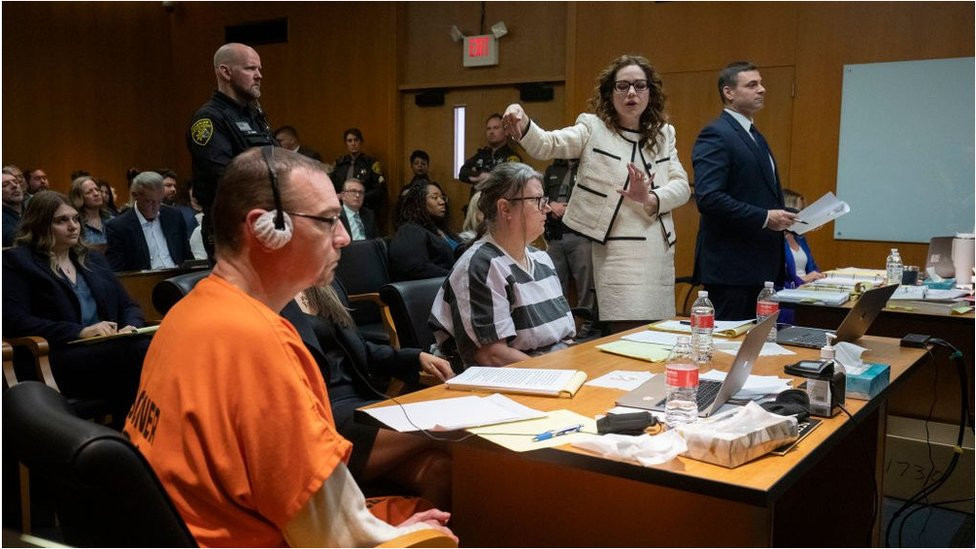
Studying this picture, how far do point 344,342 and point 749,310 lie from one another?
1796mm

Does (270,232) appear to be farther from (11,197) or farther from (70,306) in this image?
(11,197)

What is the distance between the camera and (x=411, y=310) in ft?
9.43

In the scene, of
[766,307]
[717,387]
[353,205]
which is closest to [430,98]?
[353,205]

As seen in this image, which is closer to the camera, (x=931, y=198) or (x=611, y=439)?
(x=611, y=439)

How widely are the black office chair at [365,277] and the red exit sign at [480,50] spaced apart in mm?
3748

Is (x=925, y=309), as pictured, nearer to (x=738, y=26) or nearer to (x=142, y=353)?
(x=142, y=353)

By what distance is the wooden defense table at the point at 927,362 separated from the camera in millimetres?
3121

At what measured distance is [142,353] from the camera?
320 cm

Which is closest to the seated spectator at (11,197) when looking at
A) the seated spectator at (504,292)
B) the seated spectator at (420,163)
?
the seated spectator at (420,163)

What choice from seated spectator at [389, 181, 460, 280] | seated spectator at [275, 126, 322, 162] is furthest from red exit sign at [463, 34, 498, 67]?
A: seated spectator at [389, 181, 460, 280]

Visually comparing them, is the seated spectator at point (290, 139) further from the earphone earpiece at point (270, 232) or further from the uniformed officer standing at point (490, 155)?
the earphone earpiece at point (270, 232)

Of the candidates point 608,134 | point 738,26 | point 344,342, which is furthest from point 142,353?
point 738,26

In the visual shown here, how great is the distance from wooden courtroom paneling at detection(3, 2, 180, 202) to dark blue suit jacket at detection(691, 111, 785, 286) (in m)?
7.50

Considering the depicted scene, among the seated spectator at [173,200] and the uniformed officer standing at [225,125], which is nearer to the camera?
the uniformed officer standing at [225,125]
